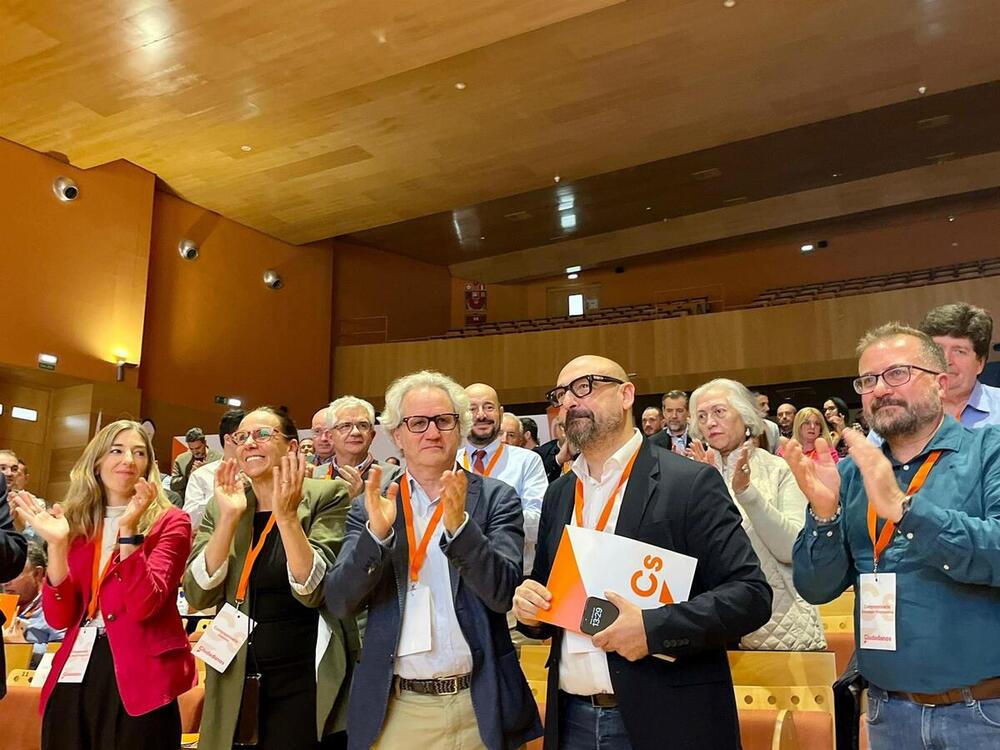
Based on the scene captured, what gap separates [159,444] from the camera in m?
10.2

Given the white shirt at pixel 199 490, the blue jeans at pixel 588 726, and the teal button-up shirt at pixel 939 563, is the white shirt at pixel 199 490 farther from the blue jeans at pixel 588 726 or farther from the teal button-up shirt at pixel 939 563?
the teal button-up shirt at pixel 939 563

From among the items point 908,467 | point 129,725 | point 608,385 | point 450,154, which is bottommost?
point 129,725

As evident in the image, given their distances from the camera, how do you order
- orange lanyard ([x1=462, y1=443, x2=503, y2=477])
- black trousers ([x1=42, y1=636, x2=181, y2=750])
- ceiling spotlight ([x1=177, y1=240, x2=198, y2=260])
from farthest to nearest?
1. ceiling spotlight ([x1=177, y1=240, x2=198, y2=260])
2. orange lanyard ([x1=462, y1=443, x2=503, y2=477])
3. black trousers ([x1=42, y1=636, x2=181, y2=750])

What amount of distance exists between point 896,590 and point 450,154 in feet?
29.2

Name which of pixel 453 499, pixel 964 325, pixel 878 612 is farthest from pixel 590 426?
pixel 964 325

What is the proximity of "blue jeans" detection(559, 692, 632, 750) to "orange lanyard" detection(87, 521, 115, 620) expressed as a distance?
132 cm

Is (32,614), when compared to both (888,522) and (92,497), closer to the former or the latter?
(92,497)

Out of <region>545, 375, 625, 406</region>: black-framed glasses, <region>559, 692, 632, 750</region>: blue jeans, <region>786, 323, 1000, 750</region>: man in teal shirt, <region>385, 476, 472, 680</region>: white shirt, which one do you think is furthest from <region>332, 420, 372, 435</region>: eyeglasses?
<region>786, 323, 1000, 750</region>: man in teal shirt

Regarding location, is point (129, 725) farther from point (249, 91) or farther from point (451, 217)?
point (451, 217)

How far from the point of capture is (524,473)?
3400mm

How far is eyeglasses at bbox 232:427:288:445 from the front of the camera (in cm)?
240

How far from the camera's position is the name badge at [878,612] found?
5.36ft

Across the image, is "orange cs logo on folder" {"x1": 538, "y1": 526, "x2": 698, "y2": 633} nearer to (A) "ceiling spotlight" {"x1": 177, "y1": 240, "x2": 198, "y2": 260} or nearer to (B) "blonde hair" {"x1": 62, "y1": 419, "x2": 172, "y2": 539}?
(B) "blonde hair" {"x1": 62, "y1": 419, "x2": 172, "y2": 539}

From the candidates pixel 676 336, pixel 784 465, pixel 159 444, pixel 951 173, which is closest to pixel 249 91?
pixel 159 444
